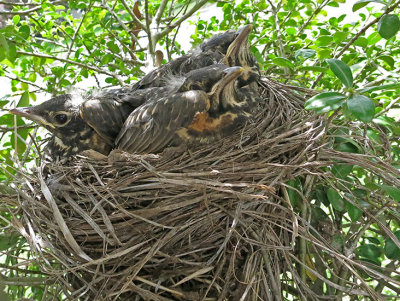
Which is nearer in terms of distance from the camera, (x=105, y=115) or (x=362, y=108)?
(x=362, y=108)

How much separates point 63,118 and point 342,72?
3.12ft

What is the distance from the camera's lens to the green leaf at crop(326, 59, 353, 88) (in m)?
1.11

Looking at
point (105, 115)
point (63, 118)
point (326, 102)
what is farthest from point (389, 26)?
point (63, 118)

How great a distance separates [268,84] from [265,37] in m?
0.35

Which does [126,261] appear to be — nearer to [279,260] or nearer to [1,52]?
[279,260]

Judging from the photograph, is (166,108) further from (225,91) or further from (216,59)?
(216,59)

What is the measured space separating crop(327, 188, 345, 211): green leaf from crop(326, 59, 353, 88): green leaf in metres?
0.34

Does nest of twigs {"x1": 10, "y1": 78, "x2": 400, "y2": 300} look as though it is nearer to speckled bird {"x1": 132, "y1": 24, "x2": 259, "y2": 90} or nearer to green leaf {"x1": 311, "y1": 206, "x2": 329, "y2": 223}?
green leaf {"x1": 311, "y1": 206, "x2": 329, "y2": 223}

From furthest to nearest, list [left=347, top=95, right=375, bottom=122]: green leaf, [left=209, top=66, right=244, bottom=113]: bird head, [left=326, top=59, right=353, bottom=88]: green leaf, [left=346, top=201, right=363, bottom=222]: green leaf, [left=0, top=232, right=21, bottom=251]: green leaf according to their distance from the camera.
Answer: [left=0, top=232, right=21, bottom=251]: green leaf
[left=209, top=66, right=244, bottom=113]: bird head
[left=346, top=201, right=363, bottom=222]: green leaf
[left=326, top=59, right=353, bottom=88]: green leaf
[left=347, top=95, right=375, bottom=122]: green leaf

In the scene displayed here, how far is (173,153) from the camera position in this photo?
134 centimetres

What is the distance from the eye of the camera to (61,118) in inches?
60.2

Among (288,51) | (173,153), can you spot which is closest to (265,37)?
(288,51)

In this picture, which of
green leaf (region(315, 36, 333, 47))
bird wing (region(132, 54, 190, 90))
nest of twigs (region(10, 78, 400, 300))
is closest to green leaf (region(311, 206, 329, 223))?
nest of twigs (region(10, 78, 400, 300))

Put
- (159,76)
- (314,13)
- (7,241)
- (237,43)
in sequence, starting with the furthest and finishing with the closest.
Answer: (314,13) → (159,76) → (237,43) → (7,241)
